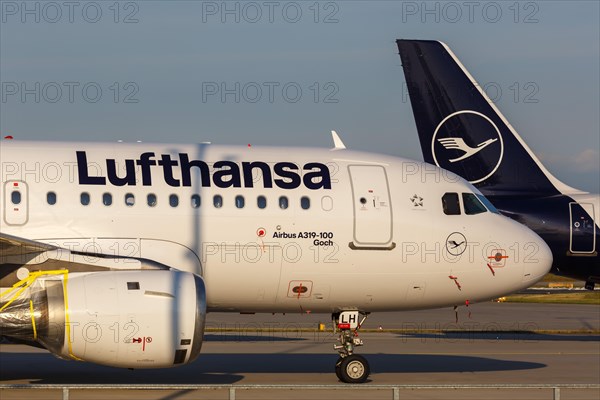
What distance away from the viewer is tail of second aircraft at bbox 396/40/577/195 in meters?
28.4

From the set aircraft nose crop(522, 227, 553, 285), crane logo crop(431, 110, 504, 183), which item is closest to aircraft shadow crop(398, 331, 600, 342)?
crane logo crop(431, 110, 504, 183)

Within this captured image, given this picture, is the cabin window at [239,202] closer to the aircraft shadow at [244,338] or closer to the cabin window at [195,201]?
the cabin window at [195,201]

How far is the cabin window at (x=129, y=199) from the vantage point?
1854 cm

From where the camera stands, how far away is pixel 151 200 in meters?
18.6

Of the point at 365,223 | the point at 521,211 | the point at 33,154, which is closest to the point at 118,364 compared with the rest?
the point at 33,154

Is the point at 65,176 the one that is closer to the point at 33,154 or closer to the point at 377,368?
the point at 33,154

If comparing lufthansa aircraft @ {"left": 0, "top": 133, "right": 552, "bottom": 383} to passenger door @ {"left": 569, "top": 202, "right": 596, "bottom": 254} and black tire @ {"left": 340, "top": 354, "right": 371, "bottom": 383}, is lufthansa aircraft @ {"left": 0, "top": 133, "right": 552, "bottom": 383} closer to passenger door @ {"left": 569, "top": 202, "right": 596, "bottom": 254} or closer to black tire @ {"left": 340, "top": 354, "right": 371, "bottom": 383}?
black tire @ {"left": 340, "top": 354, "right": 371, "bottom": 383}

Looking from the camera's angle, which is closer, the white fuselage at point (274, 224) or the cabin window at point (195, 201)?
the white fuselage at point (274, 224)

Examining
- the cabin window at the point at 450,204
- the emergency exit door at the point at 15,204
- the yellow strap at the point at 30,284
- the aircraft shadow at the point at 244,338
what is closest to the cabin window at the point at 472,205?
the cabin window at the point at 450,204

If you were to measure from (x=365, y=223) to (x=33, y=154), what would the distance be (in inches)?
233

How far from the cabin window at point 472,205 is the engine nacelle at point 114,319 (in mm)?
5965

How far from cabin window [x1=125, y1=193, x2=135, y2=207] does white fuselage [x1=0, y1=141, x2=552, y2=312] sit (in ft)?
0.21

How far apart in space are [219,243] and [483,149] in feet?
38.1

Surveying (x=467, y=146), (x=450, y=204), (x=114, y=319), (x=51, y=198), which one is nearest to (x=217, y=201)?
(x=51, y=198)
